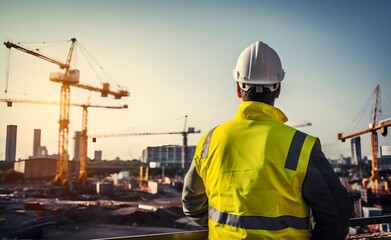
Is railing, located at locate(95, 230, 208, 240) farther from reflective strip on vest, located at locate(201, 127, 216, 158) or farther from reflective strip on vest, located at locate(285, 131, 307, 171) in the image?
reflective strip on vest, located at locate(285, 131, 307, 171)

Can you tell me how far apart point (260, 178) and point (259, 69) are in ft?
1.45

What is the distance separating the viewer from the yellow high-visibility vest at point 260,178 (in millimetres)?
1024

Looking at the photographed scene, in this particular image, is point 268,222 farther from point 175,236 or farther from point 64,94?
point 64,94

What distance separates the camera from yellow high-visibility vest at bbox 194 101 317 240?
1.02m

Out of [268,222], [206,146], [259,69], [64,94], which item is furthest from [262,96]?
[64,94]

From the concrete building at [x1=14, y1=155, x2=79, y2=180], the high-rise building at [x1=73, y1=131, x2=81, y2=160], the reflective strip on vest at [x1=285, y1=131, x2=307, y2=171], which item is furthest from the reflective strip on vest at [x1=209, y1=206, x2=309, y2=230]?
the high-rise building at [x1=73, y1=131, x2=81, y2=160]

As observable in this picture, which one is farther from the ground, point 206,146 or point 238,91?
point 238,91

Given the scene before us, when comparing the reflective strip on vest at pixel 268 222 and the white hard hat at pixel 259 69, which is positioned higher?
the white hard hat at pixel 259 69

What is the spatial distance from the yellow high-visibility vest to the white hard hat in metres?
0.13

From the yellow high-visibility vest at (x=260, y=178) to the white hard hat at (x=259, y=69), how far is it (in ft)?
0.44

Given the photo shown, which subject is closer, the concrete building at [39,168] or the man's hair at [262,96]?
the man's hair at [262,96]

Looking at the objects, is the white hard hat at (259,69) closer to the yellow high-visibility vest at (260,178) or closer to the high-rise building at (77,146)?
the yellow high-visibility vest at (260,178)

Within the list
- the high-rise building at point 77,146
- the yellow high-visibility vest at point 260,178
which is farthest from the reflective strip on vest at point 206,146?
the high-rise building at point 77,146

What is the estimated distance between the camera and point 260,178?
1037 mm
